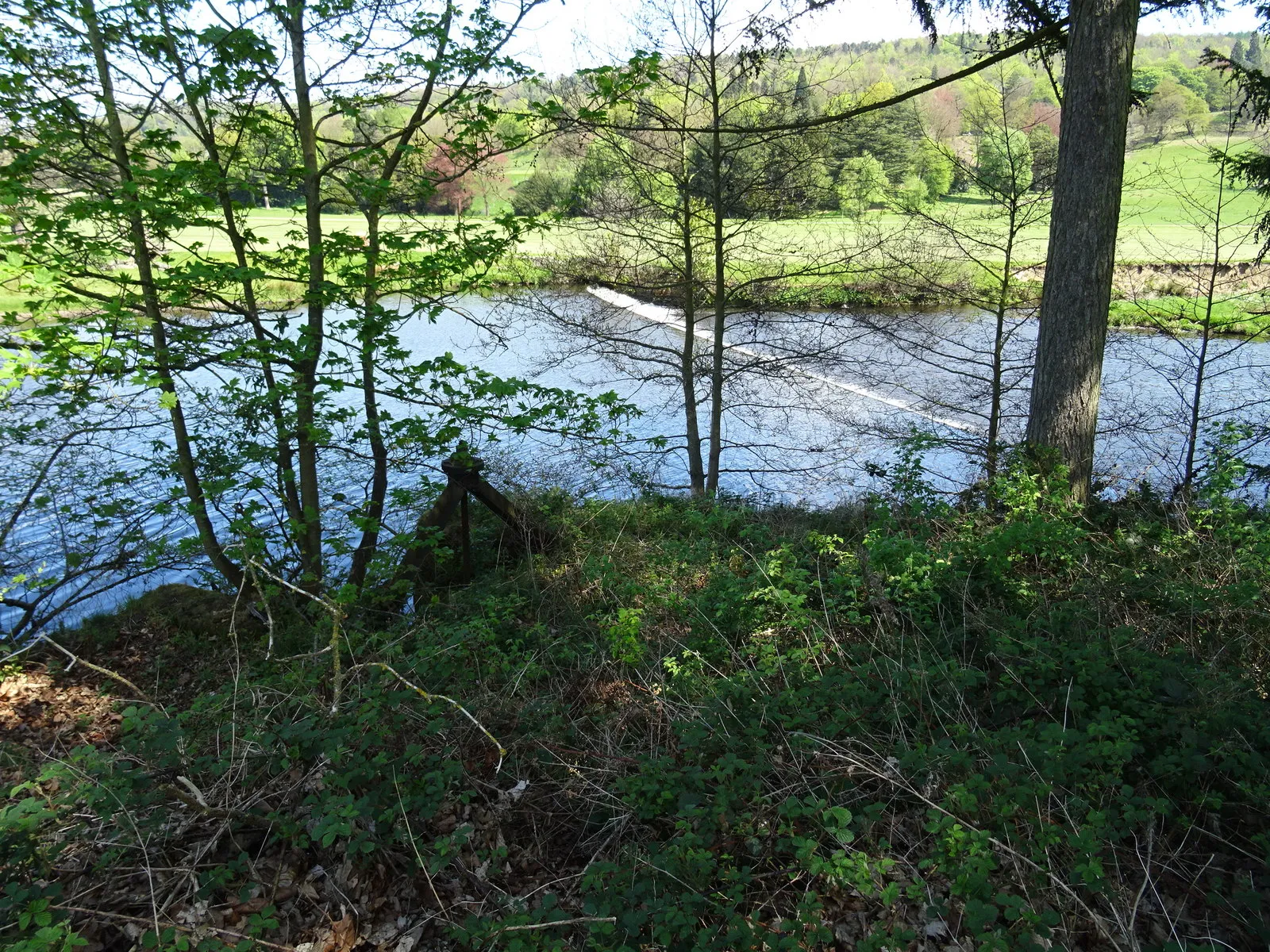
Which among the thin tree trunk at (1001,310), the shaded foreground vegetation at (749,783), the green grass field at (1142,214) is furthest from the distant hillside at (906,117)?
the shaded foreground vegetation at (749,783)

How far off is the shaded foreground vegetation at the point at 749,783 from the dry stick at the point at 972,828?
0.02 meters

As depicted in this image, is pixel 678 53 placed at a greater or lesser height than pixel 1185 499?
greater

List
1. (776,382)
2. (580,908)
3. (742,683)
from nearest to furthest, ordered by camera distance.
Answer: (580,908) < (742,683) < (776,382)

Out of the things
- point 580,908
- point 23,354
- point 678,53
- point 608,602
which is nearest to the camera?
point 580,908

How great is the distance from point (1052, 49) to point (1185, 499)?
14.4 feet

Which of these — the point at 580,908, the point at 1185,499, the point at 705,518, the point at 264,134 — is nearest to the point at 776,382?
the point at 705,518

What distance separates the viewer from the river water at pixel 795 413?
10.1 metres

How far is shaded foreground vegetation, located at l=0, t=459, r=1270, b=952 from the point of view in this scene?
8.83 ft

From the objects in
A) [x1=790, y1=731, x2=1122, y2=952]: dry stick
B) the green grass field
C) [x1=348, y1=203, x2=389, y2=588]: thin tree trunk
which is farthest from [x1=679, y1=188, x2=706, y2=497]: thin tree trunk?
[x1=790, y1=731, x2=1122, y2=952]: dry stick

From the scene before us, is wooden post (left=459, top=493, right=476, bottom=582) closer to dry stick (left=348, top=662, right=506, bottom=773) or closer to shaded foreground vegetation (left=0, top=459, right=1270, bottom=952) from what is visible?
shaded foreground vegetation (left=0, top=459, right=1270, bottom=952)

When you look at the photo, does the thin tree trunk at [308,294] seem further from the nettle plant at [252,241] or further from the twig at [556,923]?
the twig at [556,923]

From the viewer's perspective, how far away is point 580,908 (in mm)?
2977

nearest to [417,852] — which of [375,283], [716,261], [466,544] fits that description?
[375,283]

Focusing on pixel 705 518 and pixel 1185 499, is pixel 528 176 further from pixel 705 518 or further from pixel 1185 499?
pixel 1185 499
